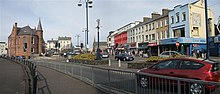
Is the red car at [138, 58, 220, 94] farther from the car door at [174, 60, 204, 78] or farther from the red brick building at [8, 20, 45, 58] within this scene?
the red brick building at [8, 20, 45, 58]

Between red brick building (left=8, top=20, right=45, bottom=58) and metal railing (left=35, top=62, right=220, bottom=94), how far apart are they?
3130 inches

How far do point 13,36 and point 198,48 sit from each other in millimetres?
79696

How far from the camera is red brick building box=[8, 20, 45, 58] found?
282ft

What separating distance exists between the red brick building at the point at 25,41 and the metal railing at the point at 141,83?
261ft

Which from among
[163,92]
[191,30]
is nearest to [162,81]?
[163,92]

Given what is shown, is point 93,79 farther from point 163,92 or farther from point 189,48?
point 189,48

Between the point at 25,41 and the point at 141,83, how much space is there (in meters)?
88.3

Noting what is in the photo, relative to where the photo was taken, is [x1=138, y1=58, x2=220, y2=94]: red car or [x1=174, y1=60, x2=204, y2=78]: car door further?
[x1=174, y1=60, x2=204, y2=78]: car door

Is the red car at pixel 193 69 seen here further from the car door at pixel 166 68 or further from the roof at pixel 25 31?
the roof at pixel 25 31

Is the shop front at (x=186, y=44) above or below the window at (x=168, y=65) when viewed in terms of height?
above

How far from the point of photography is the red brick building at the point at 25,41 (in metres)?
85.8

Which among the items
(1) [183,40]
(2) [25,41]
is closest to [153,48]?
(1) [183,40]

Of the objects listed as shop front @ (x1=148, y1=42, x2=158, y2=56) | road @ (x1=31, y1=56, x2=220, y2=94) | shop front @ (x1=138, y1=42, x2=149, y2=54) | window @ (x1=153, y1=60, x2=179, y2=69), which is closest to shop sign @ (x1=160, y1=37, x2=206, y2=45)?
shop front @ (x1=148, y1=42, x2=158, y2=56)

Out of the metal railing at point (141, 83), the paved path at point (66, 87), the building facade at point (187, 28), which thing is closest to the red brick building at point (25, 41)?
the building facade at point (187, 28)
